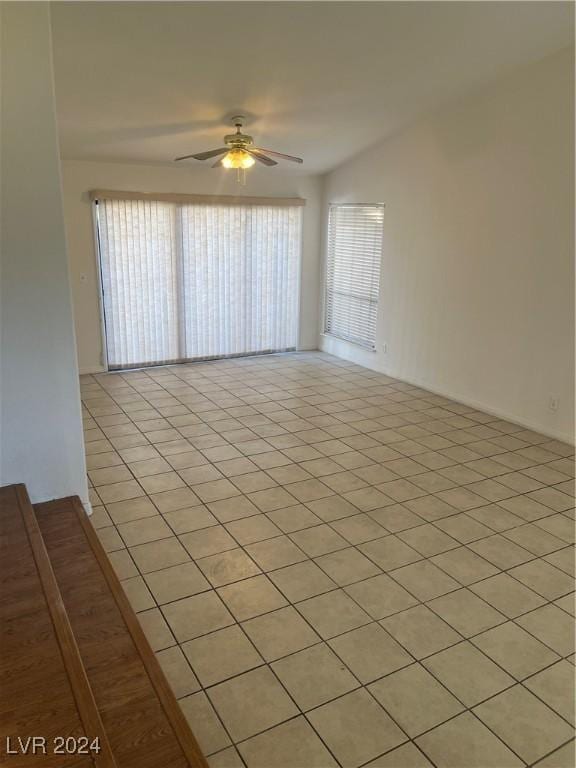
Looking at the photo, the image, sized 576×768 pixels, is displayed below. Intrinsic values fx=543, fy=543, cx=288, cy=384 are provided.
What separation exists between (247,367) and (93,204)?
2.46 m

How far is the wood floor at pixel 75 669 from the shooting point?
1533 mm

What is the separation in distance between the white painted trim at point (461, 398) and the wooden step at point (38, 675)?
3.93 metres

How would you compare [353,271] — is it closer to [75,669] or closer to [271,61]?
[271,61]

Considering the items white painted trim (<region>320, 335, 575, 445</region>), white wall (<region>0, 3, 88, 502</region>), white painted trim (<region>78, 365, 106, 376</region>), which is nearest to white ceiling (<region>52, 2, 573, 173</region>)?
white wall (<region>0, 3, 88, 502</region>)

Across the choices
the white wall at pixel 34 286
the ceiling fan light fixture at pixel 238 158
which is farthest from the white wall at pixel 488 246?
the white wall at pixel 34 286

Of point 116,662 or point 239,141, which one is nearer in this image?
point 116,662

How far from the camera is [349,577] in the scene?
2.70 meters

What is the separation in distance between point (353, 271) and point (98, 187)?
10.0 ft

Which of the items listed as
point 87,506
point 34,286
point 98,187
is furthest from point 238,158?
point 87,506

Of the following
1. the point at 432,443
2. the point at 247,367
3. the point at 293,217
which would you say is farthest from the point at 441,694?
the point at 293,217

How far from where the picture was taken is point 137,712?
5.77 ft

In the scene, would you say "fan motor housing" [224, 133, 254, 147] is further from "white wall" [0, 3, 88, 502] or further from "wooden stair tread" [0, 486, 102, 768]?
"wooden stair tread" [0, 486, 102, 768]

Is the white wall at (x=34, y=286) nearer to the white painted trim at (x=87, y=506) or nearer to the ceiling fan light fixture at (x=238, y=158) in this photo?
the white painted trim at (x=87, y=506)

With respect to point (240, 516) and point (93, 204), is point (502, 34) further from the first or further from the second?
point (93, 204)
